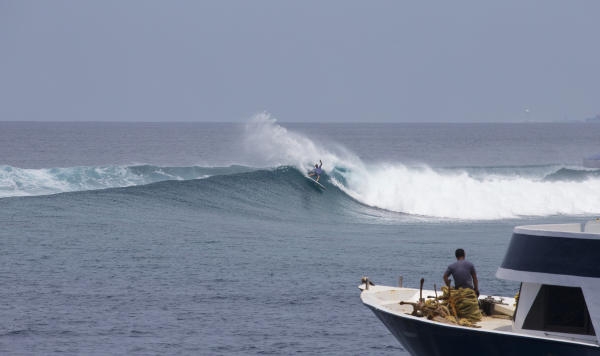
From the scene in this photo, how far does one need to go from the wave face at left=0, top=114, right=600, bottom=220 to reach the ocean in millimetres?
145

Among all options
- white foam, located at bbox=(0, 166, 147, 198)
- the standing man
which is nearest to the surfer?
white foam, located at bbox=(0, 166, 147, 198)

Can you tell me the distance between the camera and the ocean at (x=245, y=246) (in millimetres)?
20859

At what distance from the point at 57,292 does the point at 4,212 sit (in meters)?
16.2

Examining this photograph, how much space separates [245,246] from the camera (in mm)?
32312

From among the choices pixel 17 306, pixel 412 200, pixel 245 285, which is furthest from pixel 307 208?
pixel 17 306

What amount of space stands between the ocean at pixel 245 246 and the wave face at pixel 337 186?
0.47 ft

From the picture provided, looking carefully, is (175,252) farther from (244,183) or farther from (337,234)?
(244,183)

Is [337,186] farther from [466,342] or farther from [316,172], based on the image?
[466,342]

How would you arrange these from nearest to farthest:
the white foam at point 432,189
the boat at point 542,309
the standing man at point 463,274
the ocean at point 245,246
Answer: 1. the boat at point 542,309
2. the standing man at point 463,274
3. the ocean at point 245,246
4. the white foam at point 432,189

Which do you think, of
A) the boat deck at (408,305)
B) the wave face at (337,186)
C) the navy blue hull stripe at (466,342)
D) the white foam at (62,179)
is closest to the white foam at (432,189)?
the wave face at (337,186)

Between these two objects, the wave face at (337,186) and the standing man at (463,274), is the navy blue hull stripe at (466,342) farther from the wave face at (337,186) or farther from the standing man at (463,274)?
the wave face at (337,186)

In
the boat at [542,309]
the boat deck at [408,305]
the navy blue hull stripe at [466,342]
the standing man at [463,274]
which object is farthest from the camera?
the standing man at [463,274]

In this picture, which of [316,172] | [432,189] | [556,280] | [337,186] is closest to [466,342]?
[556,280]

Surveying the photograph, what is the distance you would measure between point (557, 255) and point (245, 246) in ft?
61.0
